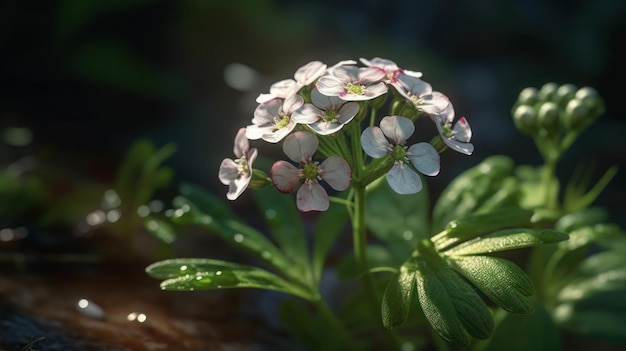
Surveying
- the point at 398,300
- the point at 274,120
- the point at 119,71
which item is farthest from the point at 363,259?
the point at 119,71

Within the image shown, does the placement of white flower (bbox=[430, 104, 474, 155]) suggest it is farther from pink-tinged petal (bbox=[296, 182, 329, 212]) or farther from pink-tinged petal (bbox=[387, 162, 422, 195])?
pink-tinged petal (bbox=[296, 182, 329, 212])

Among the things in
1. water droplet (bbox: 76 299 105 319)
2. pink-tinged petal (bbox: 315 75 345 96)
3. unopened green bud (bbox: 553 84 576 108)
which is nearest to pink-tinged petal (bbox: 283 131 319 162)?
pink-tinged petal (bbox: 315 75 345 96)

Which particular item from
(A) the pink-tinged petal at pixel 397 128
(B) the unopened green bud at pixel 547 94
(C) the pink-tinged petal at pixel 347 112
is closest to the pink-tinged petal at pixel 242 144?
(C) the pink-tinged petal at pixel 347 112

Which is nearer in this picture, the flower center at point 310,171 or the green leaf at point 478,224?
the flower center at point 310,171

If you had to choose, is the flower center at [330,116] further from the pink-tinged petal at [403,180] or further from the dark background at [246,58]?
the dark background at [246,58]

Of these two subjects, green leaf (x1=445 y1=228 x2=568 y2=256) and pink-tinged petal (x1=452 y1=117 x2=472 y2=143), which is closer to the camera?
green leaf (x1=445 y1=228 x2=568 y2=256)
